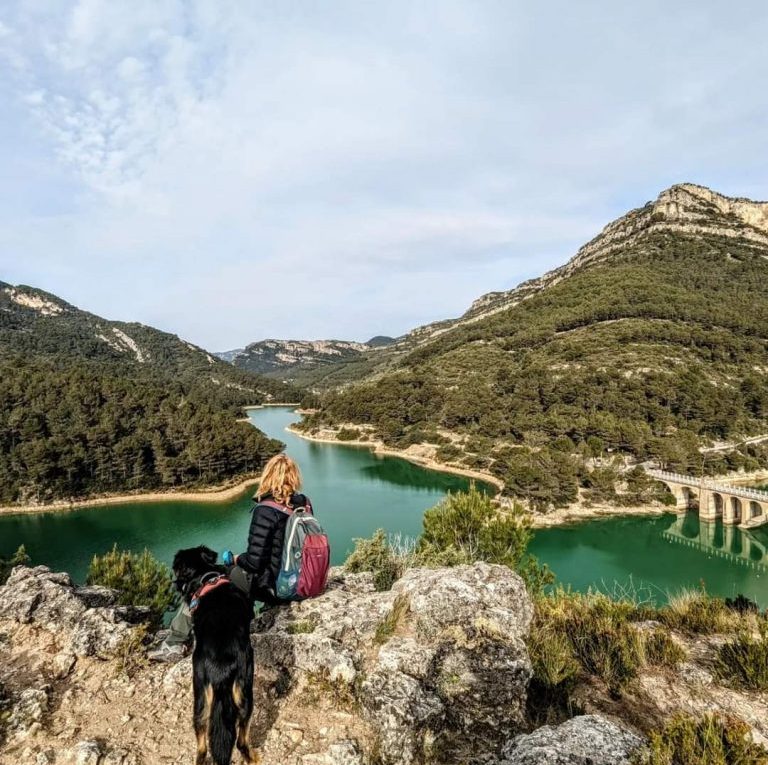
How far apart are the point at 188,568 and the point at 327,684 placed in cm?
159

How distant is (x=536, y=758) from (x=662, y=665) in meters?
3.05

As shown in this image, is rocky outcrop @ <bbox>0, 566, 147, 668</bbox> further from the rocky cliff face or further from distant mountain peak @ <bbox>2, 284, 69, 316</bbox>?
distant mountain peak @ <bbox>2, 284, 69, 316</bbox>

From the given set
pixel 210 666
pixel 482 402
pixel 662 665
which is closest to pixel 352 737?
pixel 210 666

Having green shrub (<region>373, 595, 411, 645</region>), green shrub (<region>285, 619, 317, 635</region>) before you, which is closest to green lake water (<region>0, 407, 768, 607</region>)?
green shrub (<region>373, 595, 411, 645</region>)

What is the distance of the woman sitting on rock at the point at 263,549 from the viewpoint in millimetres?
4312

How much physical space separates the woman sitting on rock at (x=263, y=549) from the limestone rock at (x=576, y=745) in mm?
2504

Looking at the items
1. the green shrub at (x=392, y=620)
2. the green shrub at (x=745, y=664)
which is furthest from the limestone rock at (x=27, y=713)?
the green shrub at (x=745, y=664)

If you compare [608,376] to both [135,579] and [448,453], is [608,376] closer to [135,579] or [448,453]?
[448,453]

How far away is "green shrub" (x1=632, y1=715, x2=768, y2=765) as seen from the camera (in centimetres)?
248

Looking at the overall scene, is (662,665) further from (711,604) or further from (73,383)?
(73,383)

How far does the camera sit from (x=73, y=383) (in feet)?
197

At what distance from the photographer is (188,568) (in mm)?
4008

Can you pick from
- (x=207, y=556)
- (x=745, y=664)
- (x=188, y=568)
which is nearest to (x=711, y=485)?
(x=745, y=664)

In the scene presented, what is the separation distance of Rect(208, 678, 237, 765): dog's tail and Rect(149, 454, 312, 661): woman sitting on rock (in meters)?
1.39
